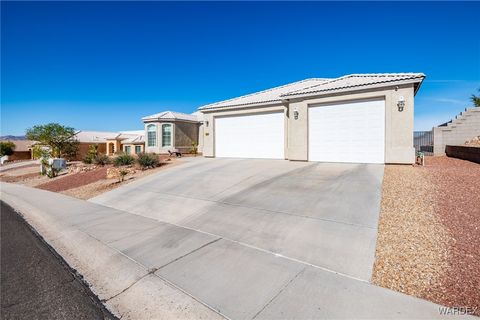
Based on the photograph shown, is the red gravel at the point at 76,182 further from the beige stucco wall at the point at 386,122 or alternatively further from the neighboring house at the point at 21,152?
the neighboring house at the point at 21,152

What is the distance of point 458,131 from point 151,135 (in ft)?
84.6

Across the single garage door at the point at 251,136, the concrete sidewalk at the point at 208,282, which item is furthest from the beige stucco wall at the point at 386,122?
the concrete sidewalk at the point at 208,282

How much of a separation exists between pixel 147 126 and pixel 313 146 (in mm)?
20139

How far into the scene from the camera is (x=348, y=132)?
12.2 metres

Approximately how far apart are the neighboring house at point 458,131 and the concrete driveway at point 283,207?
7582mm

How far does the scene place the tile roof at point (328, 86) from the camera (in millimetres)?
11078

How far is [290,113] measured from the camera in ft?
45.9

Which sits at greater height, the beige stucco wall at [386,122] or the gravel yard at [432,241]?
the beige stucco wall at [386,122]

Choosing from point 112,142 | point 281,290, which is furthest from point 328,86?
point 112,142

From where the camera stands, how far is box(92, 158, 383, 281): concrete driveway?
465cm

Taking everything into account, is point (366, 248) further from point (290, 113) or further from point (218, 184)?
point (290, 113)

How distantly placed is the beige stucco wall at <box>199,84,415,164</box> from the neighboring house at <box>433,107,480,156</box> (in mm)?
6263

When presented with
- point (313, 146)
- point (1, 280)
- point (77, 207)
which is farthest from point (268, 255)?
point (313, 146)

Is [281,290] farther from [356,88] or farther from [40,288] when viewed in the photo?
[356,88]
